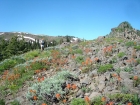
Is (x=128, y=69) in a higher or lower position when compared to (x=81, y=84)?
higher

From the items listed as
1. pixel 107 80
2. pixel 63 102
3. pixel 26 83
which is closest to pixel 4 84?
pixel 26 83

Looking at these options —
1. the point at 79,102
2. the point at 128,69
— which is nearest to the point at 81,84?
the point at 79,102

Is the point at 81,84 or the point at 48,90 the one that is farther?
the point at 81,84

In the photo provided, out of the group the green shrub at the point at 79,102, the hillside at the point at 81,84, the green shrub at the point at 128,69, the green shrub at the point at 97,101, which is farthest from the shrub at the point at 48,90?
the green shrub at the point at 128,69

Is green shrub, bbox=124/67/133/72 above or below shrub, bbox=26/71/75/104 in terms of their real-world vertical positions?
above

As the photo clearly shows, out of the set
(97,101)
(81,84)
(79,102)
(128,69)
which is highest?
(128,69)

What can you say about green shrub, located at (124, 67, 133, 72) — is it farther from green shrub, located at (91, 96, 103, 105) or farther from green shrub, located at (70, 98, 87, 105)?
green shrub, located at (70, 98, 87, 105)

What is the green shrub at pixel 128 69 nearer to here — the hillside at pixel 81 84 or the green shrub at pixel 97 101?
the hillside at pixel 81 84

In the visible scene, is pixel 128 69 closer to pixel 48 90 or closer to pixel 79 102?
pixel 79 102

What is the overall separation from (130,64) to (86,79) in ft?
10.7

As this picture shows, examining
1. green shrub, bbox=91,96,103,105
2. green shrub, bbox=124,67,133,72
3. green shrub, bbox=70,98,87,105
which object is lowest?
Answer: green shrub, bbox=70,98,87,105

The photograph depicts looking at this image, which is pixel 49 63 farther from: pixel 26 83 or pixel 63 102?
pixel 63 102

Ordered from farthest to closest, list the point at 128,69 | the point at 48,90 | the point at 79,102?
the point at 128,69, the point at 48,90, the point at 79,102

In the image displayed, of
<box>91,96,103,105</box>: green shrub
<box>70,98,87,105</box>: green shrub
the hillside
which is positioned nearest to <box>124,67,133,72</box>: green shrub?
the hillside
